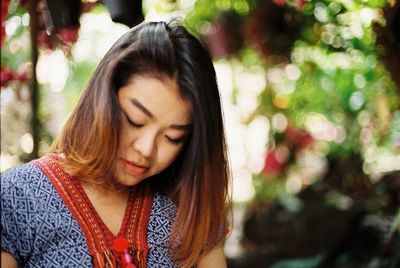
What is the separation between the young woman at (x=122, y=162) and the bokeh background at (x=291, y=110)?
520 millimetres

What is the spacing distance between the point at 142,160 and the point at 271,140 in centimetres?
273

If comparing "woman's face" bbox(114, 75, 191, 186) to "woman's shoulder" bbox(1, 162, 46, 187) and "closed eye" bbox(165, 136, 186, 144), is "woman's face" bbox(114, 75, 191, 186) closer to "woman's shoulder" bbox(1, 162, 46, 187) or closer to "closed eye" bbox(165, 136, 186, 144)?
"closed eye" bbox(165, 136, 186, 144)

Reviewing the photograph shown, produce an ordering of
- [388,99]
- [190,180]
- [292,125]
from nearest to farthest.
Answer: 1. [190,180]
2. [388,99]
3. [292,125]

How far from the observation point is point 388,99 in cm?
310

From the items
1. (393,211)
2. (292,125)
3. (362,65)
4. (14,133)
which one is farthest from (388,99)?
(14,133)

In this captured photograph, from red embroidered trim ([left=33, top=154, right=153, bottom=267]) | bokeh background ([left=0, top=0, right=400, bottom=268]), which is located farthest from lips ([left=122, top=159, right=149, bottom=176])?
bokeh background ([left=0, top=0, right=400, bottom=268])

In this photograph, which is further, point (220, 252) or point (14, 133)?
point (14, 133)

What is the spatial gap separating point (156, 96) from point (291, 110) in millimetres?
2669

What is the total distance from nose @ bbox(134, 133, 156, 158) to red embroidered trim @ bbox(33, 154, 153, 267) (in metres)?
0.17

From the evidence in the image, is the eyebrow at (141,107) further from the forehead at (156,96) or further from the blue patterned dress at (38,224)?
the blue patterned dress at (38,224)

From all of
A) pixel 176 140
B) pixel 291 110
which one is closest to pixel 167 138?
pixel 176 140

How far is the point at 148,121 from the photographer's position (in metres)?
1.42

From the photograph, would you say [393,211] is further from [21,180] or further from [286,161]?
[21,180]

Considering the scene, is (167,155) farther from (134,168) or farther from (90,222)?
(90,222)
